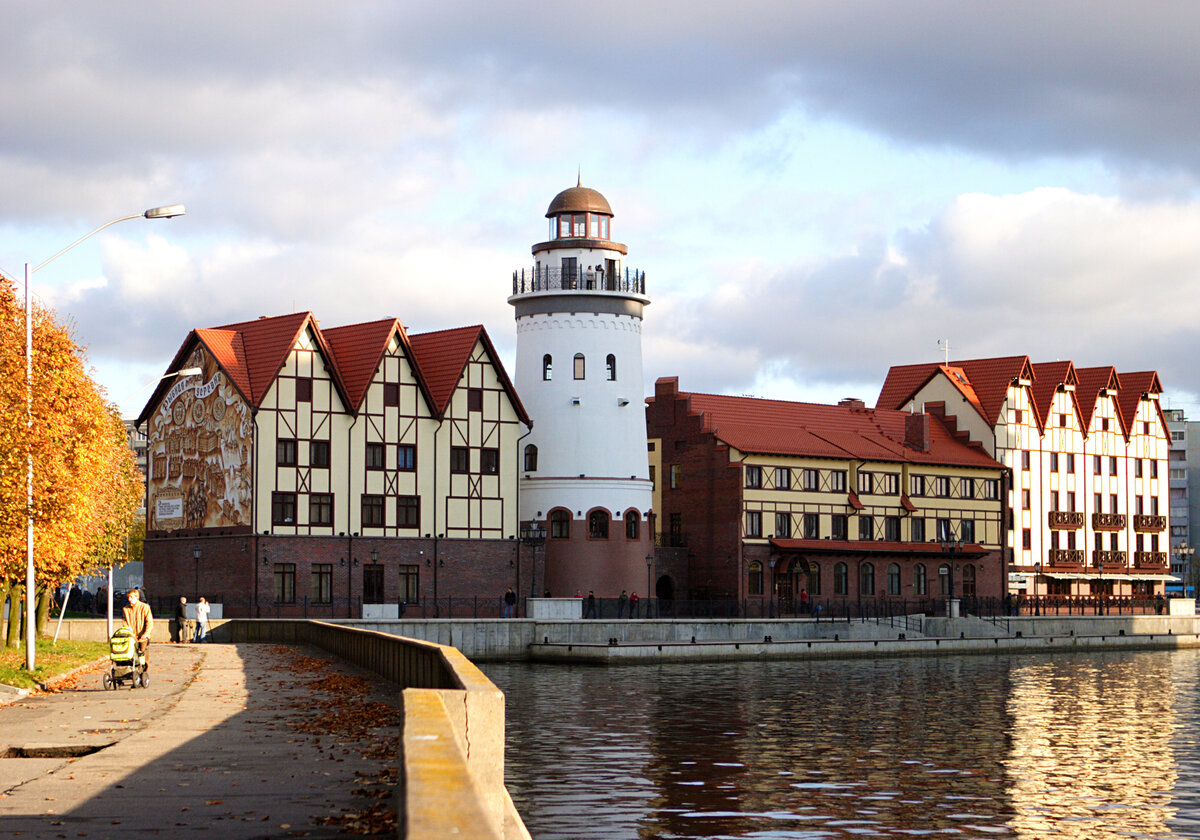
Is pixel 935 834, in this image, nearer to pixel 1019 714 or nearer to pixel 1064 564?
pixel 1019 714

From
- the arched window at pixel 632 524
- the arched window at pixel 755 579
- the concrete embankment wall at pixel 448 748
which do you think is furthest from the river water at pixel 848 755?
the arched window at pixel 755 579

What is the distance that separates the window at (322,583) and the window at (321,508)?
208 cm

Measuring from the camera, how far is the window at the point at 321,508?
75312mm

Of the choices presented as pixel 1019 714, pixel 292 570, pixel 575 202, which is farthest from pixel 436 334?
pixel 1019 714

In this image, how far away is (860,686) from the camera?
A: 58.4m

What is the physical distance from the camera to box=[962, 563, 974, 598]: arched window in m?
98.1

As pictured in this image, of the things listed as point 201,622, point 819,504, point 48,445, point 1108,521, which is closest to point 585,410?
point 819,504

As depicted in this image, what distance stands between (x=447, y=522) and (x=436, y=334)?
1040 cm

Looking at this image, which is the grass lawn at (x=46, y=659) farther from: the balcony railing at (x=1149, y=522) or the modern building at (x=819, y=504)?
the balcony railing at (x=1149, y=522)

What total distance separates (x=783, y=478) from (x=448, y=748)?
7946cm

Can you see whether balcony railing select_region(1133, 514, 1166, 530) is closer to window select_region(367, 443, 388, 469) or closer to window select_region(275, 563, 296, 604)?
window select_region(367, 443, 388, 469)

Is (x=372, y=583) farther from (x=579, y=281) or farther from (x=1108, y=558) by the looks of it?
(x=1108, y=558)

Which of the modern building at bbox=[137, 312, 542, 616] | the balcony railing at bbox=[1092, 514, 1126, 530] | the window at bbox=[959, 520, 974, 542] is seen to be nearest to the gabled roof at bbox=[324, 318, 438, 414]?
the modern building at bbox=[137, 312, 542, 616]

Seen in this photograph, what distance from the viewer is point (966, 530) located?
3925 inches
